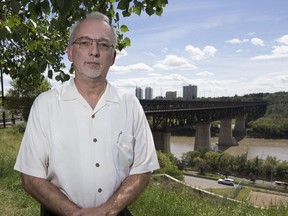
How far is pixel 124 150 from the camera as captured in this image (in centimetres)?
229

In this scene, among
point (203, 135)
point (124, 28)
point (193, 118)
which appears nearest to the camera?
point (124, 28)

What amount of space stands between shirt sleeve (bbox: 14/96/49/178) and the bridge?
3877 cm

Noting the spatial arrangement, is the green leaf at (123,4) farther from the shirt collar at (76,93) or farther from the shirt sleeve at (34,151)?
the shirt sleeve at (34,151)

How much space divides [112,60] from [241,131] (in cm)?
10012

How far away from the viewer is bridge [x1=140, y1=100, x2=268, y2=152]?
46031 mm

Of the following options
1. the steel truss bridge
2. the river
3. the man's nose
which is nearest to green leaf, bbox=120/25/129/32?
the man's nose

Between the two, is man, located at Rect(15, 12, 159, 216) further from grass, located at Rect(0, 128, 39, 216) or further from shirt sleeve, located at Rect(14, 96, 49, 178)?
grass, located at Rect(0, 128, 39, 216)

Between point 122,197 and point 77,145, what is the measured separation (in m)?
0.45

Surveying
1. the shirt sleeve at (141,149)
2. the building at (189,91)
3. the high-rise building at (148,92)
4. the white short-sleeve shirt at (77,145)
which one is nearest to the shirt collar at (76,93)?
the white short-sleeve shirt at (77,145)

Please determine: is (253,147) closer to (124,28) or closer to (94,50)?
(124,28)

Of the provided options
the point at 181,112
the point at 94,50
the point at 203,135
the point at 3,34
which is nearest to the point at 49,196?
the point at 94,50

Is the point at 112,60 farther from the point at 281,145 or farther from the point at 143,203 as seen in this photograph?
the point at 281,145

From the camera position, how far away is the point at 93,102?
2357mm

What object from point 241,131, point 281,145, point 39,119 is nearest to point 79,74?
point 39,119
